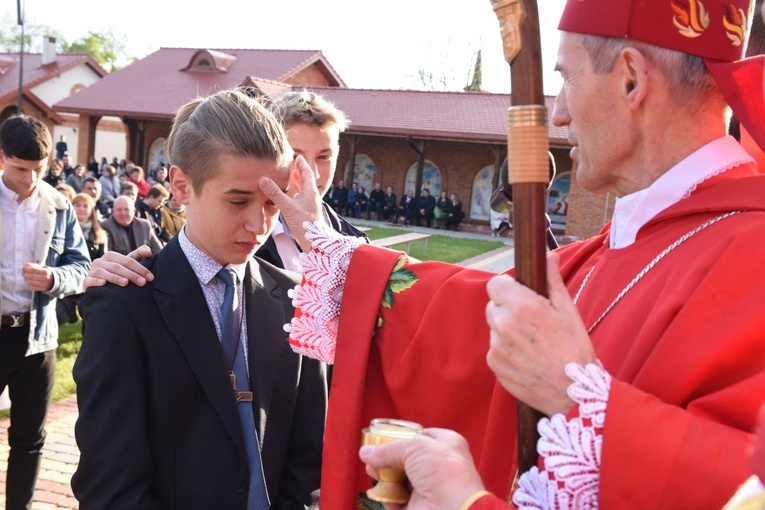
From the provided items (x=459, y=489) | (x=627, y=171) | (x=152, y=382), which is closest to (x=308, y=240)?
(x=152, y=382)

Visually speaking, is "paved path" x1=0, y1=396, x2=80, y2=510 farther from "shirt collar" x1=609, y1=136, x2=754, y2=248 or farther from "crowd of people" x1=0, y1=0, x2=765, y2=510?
"shirt collar" x1=609, y1=136, x2=754, y2=248

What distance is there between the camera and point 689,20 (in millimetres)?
1486

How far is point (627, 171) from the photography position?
1634 mm

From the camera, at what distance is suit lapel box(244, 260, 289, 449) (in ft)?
7.00

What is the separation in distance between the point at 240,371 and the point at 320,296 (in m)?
0.34

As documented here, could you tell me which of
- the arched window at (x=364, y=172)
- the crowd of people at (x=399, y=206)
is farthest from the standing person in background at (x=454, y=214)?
the arched window at (x=364, y=172)

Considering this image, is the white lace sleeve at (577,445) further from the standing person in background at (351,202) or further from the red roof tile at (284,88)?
the standing person in background at (351,202)

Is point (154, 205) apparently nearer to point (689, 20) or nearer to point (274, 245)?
point (274, 245)

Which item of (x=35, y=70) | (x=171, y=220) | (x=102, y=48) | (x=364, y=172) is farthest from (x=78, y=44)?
(x=171, y=220)

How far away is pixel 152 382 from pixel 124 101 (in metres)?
28.1

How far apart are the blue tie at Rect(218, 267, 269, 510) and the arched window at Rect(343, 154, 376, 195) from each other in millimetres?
24614

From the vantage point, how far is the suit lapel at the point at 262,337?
2135 millimetres

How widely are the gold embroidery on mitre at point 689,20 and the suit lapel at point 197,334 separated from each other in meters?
1.41

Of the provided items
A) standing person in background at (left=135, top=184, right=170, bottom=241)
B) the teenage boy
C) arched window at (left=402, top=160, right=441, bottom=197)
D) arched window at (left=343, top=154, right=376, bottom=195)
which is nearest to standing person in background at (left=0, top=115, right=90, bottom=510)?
the teenage boy
